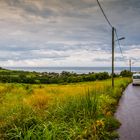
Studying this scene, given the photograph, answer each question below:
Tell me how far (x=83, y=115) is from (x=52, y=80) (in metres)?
59.1

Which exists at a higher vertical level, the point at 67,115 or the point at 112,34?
the point at 112,34

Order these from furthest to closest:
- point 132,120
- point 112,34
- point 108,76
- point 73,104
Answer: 1. point 108,76
2. point 112,34
3. point 132,120
4. point 73,104

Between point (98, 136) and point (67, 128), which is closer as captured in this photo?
point (67, 128)

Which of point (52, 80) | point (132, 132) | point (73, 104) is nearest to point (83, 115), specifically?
point (73, 104)

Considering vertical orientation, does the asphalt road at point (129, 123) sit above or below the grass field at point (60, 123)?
below

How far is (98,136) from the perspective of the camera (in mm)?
12719

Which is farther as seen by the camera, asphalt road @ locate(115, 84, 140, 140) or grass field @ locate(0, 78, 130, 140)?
asphalt road @ locate(115, 84, 140, 140)

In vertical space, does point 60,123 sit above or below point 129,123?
above

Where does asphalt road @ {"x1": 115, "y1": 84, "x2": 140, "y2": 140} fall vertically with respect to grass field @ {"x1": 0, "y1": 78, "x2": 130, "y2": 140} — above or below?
below

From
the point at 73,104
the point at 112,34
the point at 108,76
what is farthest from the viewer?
the point at 108,76

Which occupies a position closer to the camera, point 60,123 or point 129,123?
point 60,123

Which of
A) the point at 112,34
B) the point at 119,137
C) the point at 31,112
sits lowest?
the point at 119,137

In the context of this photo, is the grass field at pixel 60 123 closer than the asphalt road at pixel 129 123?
Yes

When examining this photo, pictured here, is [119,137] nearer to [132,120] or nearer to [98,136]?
[98,136]
